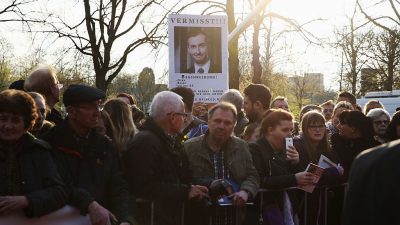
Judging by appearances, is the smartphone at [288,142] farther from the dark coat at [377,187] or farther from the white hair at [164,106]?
the dark coat at [377,187]

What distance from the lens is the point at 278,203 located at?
5.09 metres

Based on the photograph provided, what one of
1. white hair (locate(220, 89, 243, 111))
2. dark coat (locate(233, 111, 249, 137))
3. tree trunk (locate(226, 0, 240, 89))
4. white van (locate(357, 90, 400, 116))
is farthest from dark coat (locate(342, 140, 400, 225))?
white van (locate(357, 90, 400, 116))

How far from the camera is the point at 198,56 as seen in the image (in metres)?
8.25

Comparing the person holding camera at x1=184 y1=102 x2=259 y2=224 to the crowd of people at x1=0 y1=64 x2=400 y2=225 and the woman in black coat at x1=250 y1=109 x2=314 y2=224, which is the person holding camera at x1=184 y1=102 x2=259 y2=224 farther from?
the woman in black coat at x1=250 y1=109 x2=314 y2=224

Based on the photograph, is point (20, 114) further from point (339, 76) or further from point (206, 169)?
point (339, 76)

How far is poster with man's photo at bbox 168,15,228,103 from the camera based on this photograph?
8.18 m

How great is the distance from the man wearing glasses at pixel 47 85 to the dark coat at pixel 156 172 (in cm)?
115

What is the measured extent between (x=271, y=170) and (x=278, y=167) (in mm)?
84

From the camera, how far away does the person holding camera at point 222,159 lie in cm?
456

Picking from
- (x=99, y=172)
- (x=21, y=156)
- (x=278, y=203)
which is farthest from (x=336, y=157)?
(x=21, y=156)

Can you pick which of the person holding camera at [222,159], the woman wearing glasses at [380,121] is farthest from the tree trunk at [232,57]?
the person holding camera at [222,159]

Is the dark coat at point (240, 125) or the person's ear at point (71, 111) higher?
the person's ear at point (71, 111)

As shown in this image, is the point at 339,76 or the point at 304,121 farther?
the point at 339,76

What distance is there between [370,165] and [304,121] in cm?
427
